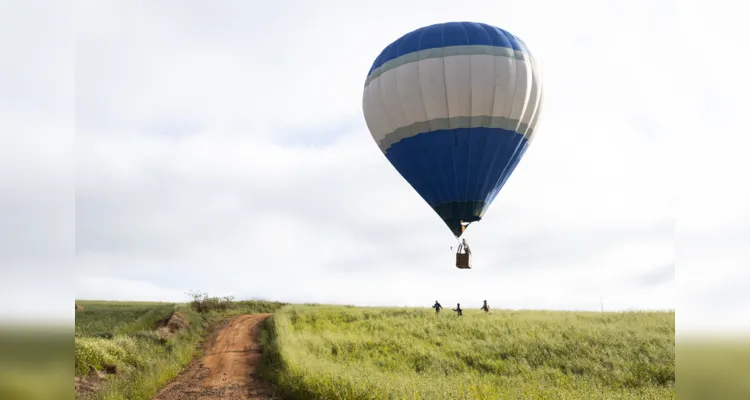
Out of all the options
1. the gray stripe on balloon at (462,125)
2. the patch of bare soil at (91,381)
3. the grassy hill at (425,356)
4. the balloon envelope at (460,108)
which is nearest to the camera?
the grassy hill at (425,356)

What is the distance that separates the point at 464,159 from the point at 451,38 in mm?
4581

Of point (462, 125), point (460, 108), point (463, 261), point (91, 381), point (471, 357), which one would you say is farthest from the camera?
point (471, 357)

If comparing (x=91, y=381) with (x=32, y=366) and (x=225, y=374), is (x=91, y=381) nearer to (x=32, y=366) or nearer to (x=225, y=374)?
(x=225, y=374)

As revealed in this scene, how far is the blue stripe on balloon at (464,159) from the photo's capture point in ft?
66.7

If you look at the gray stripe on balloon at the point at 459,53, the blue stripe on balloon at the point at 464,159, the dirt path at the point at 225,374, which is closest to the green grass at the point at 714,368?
the dirt path at the point at 225,374

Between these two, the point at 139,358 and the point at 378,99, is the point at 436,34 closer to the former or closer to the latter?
the point at 378,99

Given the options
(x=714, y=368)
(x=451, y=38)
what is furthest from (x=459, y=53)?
(x=714, y=368)

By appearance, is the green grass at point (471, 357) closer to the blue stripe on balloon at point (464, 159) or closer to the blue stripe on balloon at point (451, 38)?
the blue stripe on balloon at point (464, 159)

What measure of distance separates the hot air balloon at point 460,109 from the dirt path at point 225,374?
365 inches

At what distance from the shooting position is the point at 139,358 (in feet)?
66.8

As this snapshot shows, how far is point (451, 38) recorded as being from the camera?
67.6ft

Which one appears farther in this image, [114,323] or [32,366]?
[114,323]

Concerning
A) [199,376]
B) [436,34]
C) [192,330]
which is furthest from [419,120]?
[192,330]

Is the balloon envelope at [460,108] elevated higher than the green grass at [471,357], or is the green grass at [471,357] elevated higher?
the balloon envelope at [460,108]
